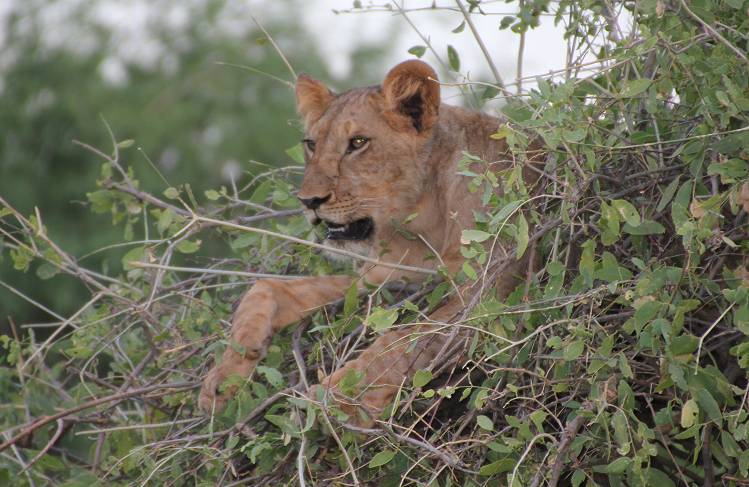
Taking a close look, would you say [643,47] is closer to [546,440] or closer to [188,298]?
[546,440]

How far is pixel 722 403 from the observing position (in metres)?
2.59

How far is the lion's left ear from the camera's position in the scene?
377 centimetres

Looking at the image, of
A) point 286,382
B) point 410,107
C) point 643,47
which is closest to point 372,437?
point 286,382

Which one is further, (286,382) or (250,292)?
(250,292)

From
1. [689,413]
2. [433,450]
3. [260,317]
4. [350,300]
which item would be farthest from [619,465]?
[260,317]

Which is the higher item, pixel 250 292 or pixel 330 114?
pixel 330 114

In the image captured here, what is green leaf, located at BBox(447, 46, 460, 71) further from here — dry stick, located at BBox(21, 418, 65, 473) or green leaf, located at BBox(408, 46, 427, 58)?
dry stick, located at BBox(21, 418, 65, 473)

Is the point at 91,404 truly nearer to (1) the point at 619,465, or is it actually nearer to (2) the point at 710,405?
(1) the point at 619,465

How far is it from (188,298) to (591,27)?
1.40 metres

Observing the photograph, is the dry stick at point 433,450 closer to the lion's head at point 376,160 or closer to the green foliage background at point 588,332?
the green foliage background at point 588,332

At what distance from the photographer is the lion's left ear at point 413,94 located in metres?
3.77

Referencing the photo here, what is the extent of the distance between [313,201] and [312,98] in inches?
19.6

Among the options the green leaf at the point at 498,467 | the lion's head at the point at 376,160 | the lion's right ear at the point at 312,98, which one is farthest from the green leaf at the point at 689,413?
the lion's right ear at the point at 312,98

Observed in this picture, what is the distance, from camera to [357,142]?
386 cm
